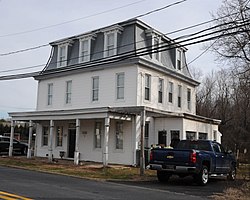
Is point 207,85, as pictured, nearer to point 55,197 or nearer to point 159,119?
point 159,119

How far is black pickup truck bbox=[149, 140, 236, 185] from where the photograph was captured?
15164mm

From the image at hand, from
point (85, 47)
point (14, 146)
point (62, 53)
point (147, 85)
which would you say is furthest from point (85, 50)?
point (14, 146)

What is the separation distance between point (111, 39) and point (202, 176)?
1364cm

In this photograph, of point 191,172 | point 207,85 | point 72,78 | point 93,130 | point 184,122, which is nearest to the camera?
point 191,172

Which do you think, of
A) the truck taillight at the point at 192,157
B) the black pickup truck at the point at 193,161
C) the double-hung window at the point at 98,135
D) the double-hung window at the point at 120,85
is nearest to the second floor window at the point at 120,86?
the double-hung window at the point at 120,85

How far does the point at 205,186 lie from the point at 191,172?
1017 millimetres

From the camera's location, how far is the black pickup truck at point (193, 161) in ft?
49.8

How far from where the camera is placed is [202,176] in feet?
50.8

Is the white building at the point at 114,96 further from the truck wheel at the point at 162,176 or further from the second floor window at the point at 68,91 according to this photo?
the truck wheel at the point at 162,176

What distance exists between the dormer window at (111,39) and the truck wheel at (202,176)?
40.1 ft

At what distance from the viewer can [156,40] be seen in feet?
87.2

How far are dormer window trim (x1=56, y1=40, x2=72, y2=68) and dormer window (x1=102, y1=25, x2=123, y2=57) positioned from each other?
13.2ft

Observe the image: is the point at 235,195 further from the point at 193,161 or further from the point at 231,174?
the point at 231,174

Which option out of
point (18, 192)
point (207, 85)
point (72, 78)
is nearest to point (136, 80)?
point (72, 78)
